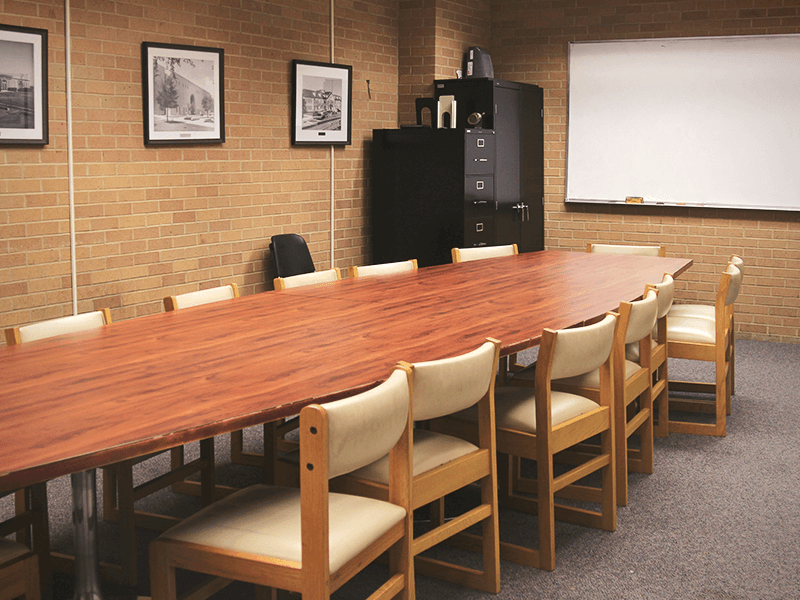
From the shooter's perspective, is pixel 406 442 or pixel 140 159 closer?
pixel 406 442

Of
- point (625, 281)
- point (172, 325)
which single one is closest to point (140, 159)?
point (172, 325)

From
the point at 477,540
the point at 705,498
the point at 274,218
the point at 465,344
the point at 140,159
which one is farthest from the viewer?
the point at 274,218

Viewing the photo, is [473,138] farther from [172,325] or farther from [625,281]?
[172,325]

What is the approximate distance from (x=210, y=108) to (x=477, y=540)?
355cm

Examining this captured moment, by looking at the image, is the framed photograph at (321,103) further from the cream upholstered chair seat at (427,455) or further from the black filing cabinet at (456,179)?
the cream upholstered chair seat at (427,455)

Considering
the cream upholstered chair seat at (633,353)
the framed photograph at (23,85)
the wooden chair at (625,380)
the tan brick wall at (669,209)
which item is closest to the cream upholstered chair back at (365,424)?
the wooden chair at (625,380)

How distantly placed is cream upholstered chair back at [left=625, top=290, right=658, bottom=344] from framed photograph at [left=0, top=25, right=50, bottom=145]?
3.12 metres

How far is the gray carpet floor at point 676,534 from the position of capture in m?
2.81

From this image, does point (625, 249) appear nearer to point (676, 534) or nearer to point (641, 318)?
point (641, 318)

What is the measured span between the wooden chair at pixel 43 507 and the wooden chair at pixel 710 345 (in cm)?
295

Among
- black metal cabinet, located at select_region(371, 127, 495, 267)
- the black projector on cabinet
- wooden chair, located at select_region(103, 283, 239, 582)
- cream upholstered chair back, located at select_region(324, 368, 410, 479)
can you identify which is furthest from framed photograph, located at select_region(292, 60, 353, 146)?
cream upholstered chair back, located at select_region(324, 368, 410, 479)

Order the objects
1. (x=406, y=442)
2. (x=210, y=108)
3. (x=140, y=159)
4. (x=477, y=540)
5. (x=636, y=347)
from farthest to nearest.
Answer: (x=210, y=108), (x=140, y=159), (x=636, y=347), (x=477, y=540), (x=406, y=442)

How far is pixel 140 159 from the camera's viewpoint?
503 centimetres

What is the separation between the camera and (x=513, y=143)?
716 centimetres
